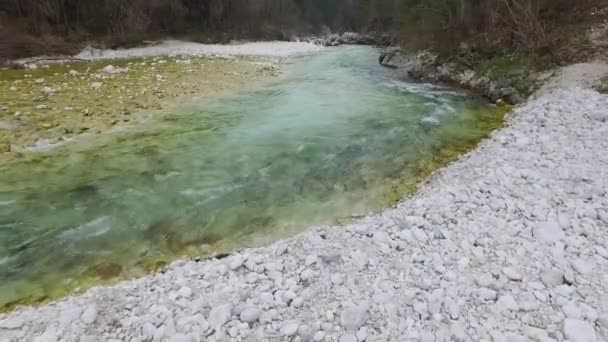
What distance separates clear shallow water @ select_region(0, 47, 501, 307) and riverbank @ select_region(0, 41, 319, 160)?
86cm

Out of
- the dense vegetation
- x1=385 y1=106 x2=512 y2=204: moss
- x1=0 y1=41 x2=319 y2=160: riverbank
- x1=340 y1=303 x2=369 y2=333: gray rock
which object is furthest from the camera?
the dense vegetation

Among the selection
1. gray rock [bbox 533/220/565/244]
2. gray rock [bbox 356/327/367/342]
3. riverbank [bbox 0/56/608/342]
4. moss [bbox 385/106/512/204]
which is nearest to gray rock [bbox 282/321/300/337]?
riverbank [bbox 0/56/608/342]

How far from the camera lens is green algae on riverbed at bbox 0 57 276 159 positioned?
7898mm

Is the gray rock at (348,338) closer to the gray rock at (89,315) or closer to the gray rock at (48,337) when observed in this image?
the gray rock at (89,315)

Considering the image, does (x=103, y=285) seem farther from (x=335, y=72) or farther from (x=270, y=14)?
(x=270, y=14)

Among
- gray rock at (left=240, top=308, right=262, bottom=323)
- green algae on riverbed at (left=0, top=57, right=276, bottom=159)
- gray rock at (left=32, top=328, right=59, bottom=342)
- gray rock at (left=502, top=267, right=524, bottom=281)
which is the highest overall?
gray rock at (left=502, top=267, right=524, bottom=281)

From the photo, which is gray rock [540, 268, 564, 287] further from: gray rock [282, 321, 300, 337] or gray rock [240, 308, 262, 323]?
gray rock [240, 308, 262, 323]

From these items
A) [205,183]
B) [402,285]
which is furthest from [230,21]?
[402,285]

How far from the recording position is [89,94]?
1087cm

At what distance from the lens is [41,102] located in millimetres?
9875

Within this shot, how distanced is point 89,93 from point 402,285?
36.9ft

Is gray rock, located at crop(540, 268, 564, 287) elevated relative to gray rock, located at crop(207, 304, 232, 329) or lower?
elevated

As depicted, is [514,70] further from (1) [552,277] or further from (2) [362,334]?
(2) [362,334]

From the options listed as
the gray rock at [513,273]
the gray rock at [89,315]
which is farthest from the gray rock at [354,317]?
the gray rock at [89,315]
